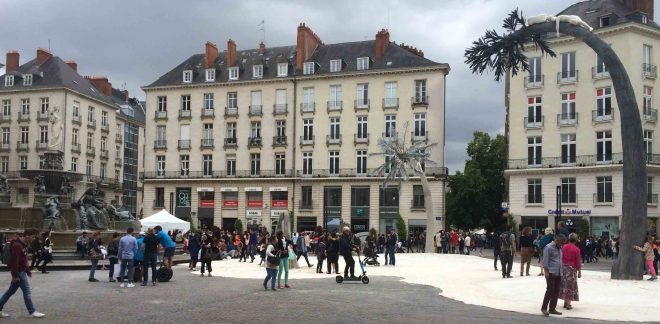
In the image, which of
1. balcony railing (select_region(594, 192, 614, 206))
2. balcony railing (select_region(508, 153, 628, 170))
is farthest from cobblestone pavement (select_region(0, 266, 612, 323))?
balcony railing (select_region(508, 153, 628, 170))

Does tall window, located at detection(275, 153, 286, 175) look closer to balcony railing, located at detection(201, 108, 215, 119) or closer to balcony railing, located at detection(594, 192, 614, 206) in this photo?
balcony railing, located at detection(201, 108, 215, 119)

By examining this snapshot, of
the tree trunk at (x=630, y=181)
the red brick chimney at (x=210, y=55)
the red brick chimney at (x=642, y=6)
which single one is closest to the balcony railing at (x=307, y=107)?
the red brick chimney at (x=210, y=55)

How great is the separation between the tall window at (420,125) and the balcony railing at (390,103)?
6.58 ft

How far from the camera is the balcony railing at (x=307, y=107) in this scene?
202 feet

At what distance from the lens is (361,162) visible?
59625 millimetres

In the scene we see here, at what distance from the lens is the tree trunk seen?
1891cm

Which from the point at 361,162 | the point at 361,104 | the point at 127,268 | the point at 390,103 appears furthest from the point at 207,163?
the point at 127,268

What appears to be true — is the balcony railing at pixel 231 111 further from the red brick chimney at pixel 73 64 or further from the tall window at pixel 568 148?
the tall window at pixel 568 148

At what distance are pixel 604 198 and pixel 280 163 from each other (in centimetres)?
2782

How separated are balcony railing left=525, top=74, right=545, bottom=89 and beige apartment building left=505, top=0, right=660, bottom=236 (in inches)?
2.9

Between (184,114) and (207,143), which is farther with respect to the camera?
(184,114)

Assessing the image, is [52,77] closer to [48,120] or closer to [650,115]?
[48,120]

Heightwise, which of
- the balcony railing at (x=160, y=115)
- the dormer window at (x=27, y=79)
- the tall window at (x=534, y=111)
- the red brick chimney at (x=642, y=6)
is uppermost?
the red brick chimney at (x=642, y=6)

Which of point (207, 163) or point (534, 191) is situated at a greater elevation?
point (207, 163)
